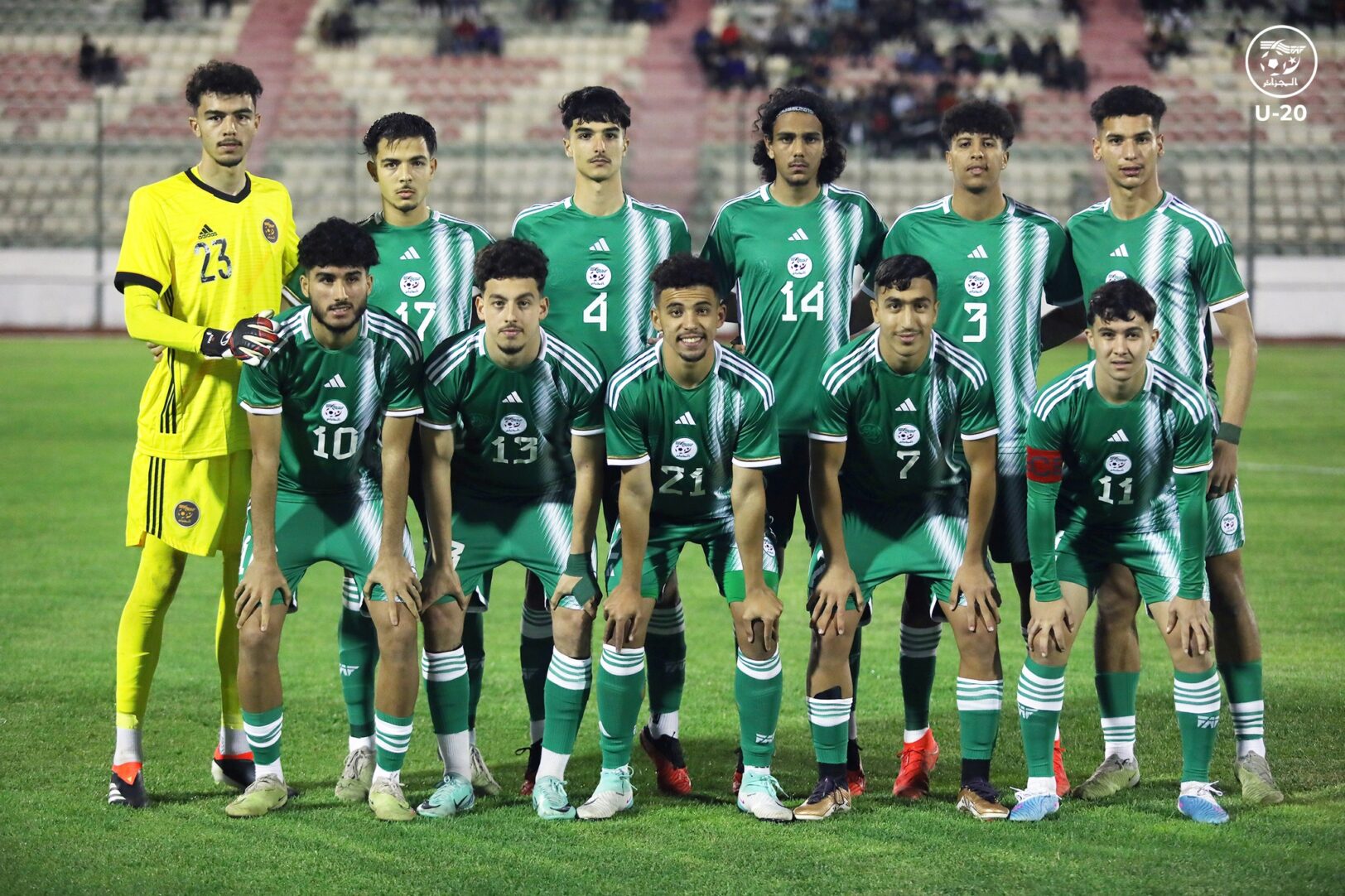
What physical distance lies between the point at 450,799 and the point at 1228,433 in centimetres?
291

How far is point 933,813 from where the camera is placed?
5281mm

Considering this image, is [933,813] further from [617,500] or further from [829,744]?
[617,500]

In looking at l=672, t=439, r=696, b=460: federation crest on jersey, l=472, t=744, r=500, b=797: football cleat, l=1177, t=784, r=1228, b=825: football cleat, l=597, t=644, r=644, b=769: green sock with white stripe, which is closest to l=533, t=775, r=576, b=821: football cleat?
l=597, t=644, r=644, b=769: green sock with white stripe

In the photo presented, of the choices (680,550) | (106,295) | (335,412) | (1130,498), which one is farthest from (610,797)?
(106,295)

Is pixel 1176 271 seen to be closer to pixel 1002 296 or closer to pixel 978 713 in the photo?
pixel 1002 296

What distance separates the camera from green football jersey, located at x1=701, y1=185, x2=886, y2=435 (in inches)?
224

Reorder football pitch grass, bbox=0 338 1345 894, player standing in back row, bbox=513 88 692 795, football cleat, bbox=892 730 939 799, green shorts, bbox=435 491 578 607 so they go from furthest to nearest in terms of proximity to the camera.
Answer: player standing in back row, bbox=513 88 692 795
football cleat, bbox=892 730 939 799
green shorts, bbox=435 491 578 607
football pitch grass, bbox=0 338 1345 894

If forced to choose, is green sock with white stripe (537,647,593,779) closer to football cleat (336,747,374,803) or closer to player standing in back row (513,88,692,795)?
player standing in back row (513,88,692,795)

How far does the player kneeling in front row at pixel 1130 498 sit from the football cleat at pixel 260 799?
242 cm

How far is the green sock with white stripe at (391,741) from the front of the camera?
5.25m

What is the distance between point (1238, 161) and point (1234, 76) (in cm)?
261

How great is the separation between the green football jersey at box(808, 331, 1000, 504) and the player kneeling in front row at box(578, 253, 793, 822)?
8.9 inches

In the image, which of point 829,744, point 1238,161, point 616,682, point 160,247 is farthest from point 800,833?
point 1238,161

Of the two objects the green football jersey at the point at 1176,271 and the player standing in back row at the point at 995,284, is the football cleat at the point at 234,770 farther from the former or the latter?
the green football jersey at the point at 1176,271
